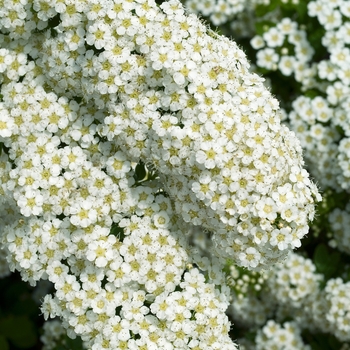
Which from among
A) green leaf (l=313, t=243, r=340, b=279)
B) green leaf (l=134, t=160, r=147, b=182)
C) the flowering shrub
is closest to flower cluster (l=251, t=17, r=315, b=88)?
green leaf (l=313, t=243, r=340, b=279)

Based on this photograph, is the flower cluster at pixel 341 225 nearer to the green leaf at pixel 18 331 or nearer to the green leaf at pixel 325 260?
the green leaf at pixel 325 260

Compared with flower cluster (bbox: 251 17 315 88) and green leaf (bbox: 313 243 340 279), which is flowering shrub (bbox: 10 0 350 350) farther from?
flower cluster (bbox: 251 17 315 88)

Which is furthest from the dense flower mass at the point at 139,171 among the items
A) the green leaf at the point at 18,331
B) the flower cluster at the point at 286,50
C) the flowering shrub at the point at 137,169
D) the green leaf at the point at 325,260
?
the green leaf at the point at 18,331

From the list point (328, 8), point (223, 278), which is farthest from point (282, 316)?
point (328, 8)

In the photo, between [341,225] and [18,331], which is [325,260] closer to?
[341,225]

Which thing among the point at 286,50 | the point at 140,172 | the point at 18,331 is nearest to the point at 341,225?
the point at 286,50

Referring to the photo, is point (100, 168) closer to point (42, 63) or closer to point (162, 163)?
point (162, 163)

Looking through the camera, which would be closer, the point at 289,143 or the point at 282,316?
the point at 289,143
